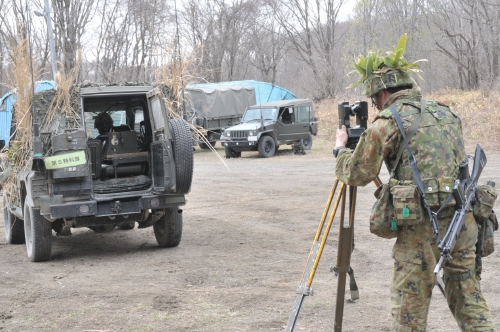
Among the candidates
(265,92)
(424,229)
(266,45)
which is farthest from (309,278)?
(266,45)

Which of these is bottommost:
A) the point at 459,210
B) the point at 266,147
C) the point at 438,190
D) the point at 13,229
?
the point at 13,229

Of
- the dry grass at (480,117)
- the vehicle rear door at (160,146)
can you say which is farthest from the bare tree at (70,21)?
the vehicle rear door at (160,146)

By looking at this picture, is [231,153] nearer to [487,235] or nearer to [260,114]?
[260,114]

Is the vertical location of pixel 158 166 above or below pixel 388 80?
below

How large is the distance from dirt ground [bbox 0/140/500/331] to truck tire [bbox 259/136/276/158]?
11.0 m

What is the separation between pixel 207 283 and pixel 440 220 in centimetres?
339

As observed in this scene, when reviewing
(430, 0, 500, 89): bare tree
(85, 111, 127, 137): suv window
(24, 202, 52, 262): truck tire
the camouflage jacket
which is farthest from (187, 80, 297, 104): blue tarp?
the camouflage jacket

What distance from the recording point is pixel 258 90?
Answer: 31266 mm

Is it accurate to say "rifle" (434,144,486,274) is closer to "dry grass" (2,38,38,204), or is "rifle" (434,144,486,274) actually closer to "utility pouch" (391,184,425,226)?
"utility pouch" (391,184,425,226)

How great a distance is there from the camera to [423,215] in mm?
3816

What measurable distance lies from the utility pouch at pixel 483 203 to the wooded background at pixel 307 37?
885 inches

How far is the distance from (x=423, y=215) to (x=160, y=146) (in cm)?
493

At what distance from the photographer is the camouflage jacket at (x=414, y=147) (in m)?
3.81

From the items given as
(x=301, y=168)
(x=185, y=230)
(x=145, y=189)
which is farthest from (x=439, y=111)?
(x=301, y=168)
